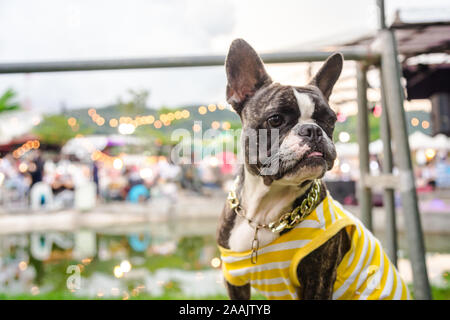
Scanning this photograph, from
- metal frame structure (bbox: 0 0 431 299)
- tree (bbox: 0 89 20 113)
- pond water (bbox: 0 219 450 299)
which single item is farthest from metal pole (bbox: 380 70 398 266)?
tree (bbox: 0 89 20 113)

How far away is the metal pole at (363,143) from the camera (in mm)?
1414

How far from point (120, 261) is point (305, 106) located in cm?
288

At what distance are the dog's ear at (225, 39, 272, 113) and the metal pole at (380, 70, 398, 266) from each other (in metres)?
0.64

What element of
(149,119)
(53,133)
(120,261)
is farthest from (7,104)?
(53,133)

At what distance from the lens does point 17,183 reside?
6.43m

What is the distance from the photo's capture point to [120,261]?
11.2 ft

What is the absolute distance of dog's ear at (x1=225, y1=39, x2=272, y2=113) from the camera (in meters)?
0.96

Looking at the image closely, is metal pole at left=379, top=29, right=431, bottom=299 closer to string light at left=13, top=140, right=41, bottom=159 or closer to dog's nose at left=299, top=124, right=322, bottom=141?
dog's nose at left=299, top=124, right=322, bottom=141

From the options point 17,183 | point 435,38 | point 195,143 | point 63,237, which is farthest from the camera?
point 17,183

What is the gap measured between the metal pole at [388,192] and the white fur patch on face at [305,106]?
61 cm

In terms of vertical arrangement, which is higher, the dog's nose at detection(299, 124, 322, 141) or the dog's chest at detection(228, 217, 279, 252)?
the dog's nose at detection(299, 124, 322, 141)
